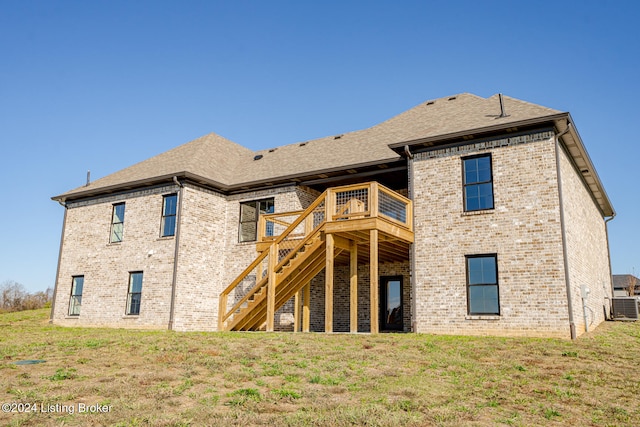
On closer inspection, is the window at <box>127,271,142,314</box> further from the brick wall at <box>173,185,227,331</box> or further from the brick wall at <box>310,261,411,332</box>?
the brick wall at <box>310,261,411,332</box>

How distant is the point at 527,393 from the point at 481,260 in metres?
7.03

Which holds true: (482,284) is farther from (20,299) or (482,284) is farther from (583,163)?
(20,299)

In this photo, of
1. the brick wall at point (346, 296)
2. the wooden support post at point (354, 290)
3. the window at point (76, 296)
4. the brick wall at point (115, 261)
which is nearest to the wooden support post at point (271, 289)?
the wooden support post at point (354, 290)

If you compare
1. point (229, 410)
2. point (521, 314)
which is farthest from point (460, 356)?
point (229, 410)

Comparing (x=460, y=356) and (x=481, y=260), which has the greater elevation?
(x=481, y=260)

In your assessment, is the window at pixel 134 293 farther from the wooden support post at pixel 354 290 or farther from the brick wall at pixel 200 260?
the wooden support post at pixel 354 290

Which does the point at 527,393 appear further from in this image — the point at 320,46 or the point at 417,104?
the point at 417,104

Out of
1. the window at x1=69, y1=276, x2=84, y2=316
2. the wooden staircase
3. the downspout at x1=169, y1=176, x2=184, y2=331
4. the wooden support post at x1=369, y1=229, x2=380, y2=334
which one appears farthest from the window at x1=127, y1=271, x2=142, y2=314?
the wooden support post at x1=369, y1=229, x2=380, y2=334

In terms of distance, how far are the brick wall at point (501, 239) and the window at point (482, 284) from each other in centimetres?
19

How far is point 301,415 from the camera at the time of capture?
6.39 metres

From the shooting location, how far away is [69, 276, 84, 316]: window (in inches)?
832

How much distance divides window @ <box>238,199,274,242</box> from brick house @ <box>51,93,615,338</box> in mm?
50

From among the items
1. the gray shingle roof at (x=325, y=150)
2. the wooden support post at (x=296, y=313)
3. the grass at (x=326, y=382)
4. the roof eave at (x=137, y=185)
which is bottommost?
the grass at (x=326, y=382)

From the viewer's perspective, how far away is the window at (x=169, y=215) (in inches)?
763
